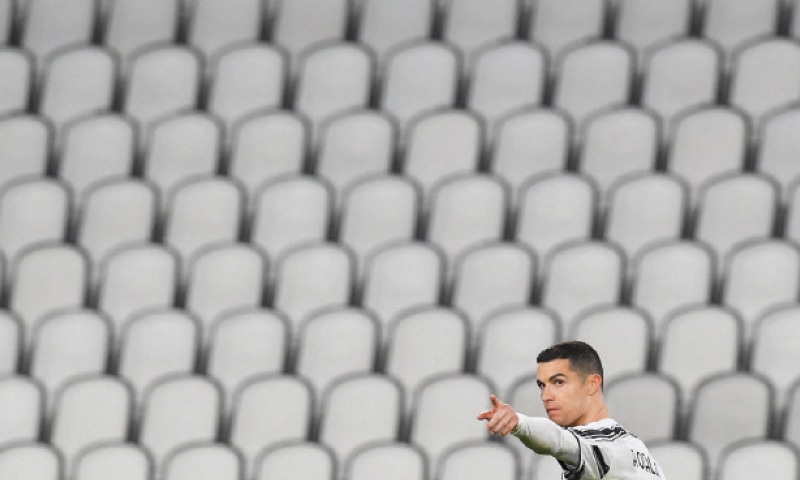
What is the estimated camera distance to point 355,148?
233 centimetres

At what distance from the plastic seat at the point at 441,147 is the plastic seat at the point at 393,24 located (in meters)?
0.18

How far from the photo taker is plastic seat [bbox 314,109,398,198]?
91.4 inches

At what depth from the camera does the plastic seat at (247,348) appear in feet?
6.89

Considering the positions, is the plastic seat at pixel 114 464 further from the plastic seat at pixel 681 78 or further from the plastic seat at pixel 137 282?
the plastic seat at pixel 681 78

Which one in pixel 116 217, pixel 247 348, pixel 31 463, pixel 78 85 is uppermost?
pixel 78 85

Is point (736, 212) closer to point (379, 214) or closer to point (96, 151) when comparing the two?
Result: point (379, 214)

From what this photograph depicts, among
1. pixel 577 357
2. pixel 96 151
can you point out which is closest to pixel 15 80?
pixel 96 151

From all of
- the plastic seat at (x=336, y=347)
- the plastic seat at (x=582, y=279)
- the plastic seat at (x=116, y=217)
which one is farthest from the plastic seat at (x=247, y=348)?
the plastic seat at (x=582, y=279)

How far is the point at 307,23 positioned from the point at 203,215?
1.30ft

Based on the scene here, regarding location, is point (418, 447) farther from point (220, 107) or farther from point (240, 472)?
point (220, 107)

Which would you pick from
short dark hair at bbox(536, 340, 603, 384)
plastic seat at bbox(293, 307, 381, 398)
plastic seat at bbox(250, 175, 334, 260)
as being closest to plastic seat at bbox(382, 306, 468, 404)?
plastic seat at bbox(293, 307, 381, 398)

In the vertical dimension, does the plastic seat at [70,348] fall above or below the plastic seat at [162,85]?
below

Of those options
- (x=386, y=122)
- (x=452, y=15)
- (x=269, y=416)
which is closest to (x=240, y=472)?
(x=269, y=416)

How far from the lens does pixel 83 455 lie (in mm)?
1957
